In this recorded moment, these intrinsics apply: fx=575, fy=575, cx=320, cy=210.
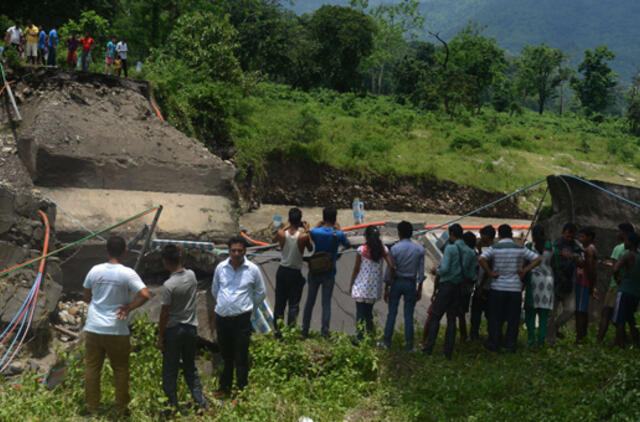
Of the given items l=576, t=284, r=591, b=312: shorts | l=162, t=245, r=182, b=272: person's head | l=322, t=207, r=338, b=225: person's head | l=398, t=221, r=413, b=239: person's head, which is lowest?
l=576, t=284, r=591, b=312: shorts

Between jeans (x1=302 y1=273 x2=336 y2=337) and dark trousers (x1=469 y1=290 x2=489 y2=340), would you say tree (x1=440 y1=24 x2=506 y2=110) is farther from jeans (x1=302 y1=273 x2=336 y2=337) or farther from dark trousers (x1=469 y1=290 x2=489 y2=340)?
jeans (x1=302 y1=273 x2=336 y2=337)

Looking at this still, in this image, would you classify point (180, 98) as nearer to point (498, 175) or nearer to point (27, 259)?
point (27, 259)

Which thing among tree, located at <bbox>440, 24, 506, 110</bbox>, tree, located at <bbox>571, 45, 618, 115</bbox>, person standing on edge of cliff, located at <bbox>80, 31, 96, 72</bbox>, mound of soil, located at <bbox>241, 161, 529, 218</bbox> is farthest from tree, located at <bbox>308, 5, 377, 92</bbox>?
tree, located at <bbox>571, 45, 618, 115</bbox>

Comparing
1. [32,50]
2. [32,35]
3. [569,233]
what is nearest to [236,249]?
[569,233]

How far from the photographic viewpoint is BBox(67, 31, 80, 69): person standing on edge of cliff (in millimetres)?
13820

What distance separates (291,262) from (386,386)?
1.58 metres

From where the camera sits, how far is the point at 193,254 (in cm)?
819

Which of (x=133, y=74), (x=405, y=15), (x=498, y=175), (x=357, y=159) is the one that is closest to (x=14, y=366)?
(x=133, y=74)

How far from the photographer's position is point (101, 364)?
4695mm

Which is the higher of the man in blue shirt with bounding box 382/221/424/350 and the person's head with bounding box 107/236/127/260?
the person's head with bounding box 107/236/127/260

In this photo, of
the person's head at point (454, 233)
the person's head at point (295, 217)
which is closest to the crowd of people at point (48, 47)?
the person's head at point (295, 217)

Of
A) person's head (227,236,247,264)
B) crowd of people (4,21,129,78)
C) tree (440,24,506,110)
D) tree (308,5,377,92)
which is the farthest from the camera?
tree (440,24,506,110)

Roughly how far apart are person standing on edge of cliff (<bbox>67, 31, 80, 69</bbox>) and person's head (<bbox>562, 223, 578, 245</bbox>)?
1209 centimetres

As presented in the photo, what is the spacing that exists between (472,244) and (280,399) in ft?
8.85
